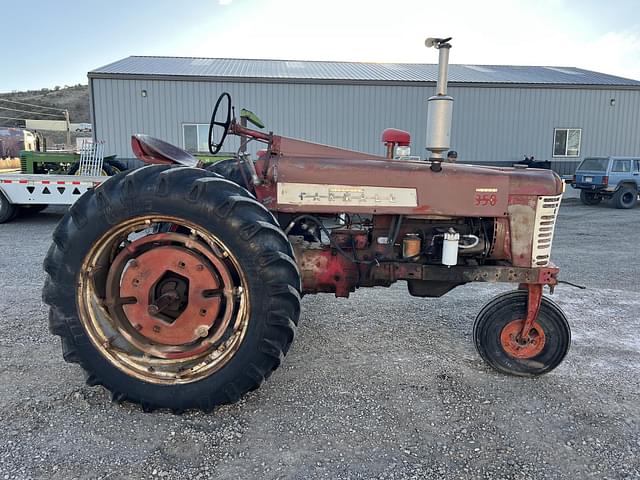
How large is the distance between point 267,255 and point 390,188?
96cm

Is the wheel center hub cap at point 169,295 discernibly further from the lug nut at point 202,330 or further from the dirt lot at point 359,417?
the dirt lot at point 359,417

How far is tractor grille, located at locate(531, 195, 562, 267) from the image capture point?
10.2ft

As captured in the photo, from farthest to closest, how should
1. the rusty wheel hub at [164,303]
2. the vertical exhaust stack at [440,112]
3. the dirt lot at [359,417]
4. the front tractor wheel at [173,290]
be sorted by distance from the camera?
the vertical exhaust stack at [440,112], the rusty wheel hub at [164,303], the front tractor wheel at [173,290], the dirt lot at [359,417]

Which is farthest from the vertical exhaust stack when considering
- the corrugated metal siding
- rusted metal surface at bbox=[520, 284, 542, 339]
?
the corrugated metal siding

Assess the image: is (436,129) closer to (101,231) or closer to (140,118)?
(101,231)

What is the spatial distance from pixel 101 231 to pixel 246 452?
1.34 metres

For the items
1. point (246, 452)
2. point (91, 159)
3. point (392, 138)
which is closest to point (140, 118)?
point (91, 159)

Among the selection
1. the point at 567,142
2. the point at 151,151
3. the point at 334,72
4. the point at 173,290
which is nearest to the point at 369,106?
the point at 334,72

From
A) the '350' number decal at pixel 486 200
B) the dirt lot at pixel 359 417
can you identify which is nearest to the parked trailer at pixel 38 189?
the dirt lot at pixel 359 417

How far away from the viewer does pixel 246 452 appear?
2.37 metres

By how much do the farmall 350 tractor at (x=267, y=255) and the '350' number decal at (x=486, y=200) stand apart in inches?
0.5

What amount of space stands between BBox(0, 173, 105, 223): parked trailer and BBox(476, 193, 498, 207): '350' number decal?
8461 mm

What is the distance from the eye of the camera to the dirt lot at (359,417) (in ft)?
7.50

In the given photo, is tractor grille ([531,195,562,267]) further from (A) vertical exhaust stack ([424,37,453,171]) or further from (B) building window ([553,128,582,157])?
(B) building window ([553,128,582,157])
